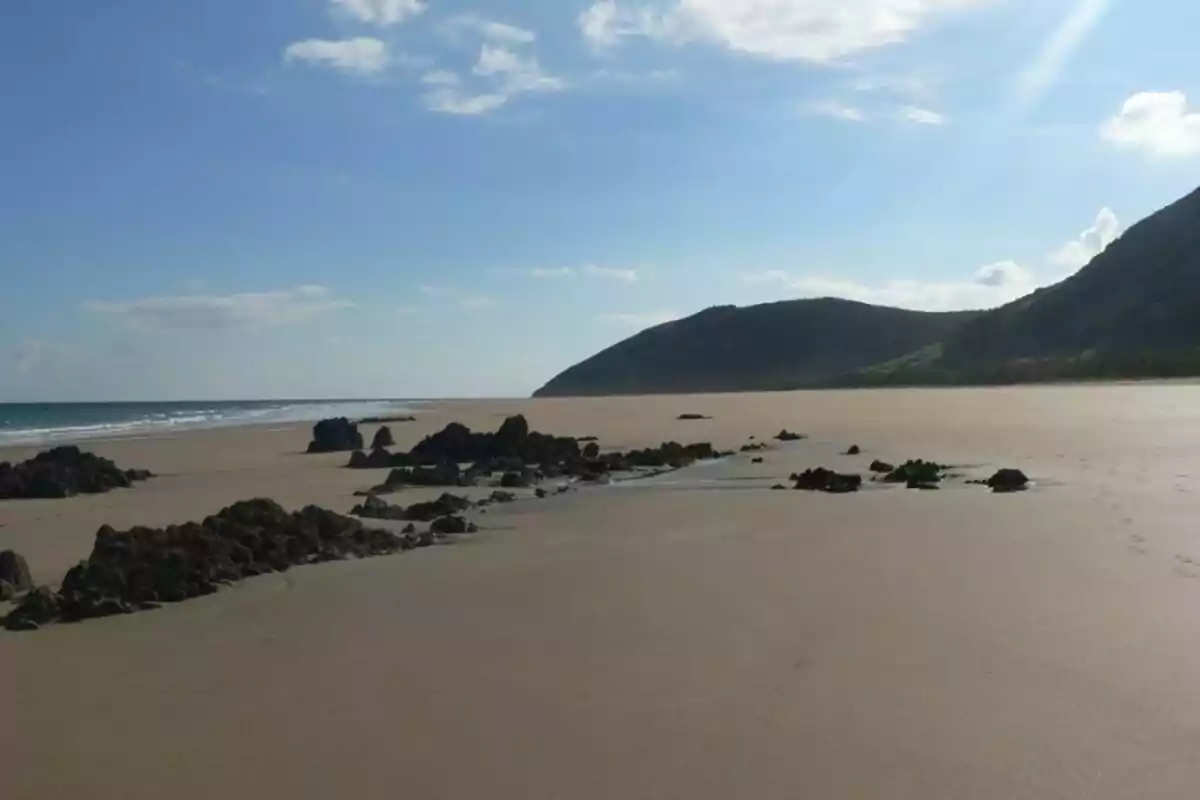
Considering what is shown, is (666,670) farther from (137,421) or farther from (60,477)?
(137,421)

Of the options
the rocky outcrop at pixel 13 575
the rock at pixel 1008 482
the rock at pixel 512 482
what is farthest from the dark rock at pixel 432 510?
the rock at pixel 1008 482

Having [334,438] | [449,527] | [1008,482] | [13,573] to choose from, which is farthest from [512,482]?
[334,438]

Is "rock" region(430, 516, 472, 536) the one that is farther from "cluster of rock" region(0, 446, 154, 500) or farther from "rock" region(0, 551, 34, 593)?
"cluster of rock" region(0, 446, 154, 500)

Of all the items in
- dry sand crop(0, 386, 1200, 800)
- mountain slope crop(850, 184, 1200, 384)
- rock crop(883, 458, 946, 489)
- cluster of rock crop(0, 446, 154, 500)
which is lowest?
dry sand crop(0, 386, 1200, 800)

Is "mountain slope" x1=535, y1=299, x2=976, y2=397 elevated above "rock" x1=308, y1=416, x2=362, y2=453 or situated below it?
above

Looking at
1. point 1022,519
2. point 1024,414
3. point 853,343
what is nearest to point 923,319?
point 853,343

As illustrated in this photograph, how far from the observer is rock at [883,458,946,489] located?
12.9 m

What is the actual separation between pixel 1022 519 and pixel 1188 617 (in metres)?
3.93

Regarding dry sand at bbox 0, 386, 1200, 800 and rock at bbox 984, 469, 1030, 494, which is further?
rock at bbox 984, 469, 1030, 494

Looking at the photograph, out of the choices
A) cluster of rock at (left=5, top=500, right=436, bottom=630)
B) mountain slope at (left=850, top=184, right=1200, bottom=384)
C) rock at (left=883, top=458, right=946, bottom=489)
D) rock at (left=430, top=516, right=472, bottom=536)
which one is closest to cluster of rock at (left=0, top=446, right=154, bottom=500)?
rock at (left=430, top=516, right=472, bottom=536)

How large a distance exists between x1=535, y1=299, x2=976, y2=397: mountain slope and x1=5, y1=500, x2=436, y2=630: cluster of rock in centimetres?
10984

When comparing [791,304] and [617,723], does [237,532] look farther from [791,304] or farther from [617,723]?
[791,304]

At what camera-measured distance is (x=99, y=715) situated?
15.3 feet

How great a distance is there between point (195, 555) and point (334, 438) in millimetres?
16733
